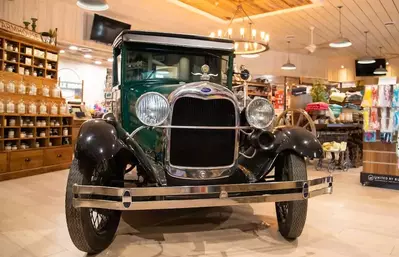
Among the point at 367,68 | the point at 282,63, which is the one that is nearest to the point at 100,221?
the point at 282,63

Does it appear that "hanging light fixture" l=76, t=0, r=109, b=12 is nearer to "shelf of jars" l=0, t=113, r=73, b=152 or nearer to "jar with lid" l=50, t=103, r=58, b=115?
"jar with lid" l=50, t=103, r=58, b=115

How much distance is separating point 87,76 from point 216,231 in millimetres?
9888

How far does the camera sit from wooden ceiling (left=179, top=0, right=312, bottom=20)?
22.7ft

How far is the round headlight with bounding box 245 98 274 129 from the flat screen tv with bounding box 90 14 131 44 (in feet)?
19.5

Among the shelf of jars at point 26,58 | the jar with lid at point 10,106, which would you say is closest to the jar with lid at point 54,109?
the shelf of jars at point 26,58

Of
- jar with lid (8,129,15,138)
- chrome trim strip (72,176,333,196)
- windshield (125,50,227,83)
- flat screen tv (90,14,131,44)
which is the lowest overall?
chrome trim strip (72,176,333,196)

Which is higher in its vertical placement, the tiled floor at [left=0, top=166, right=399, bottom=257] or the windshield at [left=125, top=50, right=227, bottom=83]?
the windshield at [left=125, top=50, right=227, bottom=83]

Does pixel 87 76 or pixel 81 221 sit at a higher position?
pixel 87 76

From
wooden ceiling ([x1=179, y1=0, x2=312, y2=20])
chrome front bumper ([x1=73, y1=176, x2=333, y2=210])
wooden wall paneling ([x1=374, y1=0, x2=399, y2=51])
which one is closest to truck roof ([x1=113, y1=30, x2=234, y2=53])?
chrome front bumper ([x1=73, y1=176, x2=333, y2=210])

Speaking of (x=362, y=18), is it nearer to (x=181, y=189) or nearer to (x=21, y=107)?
(x=21, y=107)

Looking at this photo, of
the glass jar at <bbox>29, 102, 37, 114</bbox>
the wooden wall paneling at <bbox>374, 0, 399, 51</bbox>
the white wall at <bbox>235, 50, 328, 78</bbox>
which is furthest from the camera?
the white wall at <bbox>235, 50, 328, 78</bbox>

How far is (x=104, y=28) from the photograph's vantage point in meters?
7.78

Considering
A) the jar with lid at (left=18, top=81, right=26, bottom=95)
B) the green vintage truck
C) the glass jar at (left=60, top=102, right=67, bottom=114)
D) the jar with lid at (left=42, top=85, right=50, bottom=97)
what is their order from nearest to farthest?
the green vintage truck → the jar with lid at (left=18, top=81, right=26, bottom=95) → the jar with lid at (left=42, top=85, right=50, bottom=97) → the glass jar at (left=60, top=102, right=67, bottom=114)

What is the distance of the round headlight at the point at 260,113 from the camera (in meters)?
2.38
